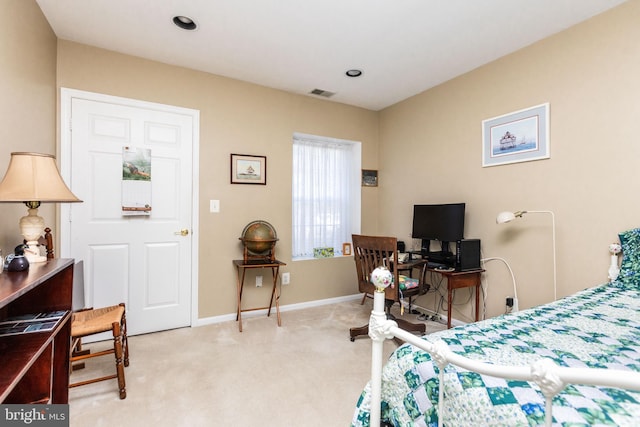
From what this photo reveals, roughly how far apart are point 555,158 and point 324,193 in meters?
2.38

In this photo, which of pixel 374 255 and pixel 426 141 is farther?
pixel 426 141

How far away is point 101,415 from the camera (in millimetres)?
1723

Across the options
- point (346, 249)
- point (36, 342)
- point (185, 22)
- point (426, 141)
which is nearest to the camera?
point (36, 342)

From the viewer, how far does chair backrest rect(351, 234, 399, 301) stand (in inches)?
99.1

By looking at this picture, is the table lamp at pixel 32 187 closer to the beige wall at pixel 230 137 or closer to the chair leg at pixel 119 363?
the chair leg at pixel 119 363

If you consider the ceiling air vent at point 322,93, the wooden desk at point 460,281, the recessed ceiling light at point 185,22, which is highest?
the recessed ceiling light at point 185,22

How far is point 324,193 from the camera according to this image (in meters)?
3.97

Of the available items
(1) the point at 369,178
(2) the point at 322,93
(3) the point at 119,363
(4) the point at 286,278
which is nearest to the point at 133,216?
(3) the point at 119,363

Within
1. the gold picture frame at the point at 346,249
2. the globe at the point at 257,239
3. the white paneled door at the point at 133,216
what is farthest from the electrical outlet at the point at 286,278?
the white paneled door at the point at 133,216

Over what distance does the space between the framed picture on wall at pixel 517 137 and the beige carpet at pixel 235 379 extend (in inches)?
68.3

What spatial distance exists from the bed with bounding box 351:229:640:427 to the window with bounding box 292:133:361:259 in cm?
264

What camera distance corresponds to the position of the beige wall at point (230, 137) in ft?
8.92

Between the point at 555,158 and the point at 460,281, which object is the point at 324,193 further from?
the point at 555,158

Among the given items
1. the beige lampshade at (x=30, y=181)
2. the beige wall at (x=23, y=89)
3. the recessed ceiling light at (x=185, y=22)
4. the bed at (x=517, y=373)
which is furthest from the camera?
the recessed ceiling light at (x=185, y=22)
